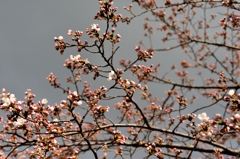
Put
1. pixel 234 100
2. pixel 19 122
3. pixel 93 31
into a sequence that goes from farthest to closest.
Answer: pixel 93 31
pixel 19 122
pixel 234 100

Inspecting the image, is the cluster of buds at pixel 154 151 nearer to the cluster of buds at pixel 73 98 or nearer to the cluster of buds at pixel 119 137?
the cluster of buds at pixel 119 137

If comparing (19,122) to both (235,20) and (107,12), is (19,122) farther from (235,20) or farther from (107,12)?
(235,20)

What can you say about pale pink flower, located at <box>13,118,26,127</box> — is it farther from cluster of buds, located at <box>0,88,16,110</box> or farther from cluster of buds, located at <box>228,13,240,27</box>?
cluster of buds, located at <box>228,13,240,27</box>

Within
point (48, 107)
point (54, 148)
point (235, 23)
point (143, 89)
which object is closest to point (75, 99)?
point (48, 107)

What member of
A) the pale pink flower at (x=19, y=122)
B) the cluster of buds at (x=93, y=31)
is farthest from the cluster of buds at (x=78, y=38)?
the pale pink flower at (x=19, y=122)

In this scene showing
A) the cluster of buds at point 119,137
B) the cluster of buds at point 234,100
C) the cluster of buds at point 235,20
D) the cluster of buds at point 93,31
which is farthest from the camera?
the cluster of buds at point 235,20

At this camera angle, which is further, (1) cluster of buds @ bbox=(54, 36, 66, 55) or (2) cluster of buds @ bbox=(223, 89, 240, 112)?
(1) cluster of buds @ bbox=(54, 36, 66, 55)

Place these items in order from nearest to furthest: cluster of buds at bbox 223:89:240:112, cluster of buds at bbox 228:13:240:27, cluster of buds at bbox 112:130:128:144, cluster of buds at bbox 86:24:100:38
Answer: cluster of buds at bbox 223:89:240:112, cluster of buds at bbox 86:24:100:38, cluster of buds at bbox 112:130:128:144, cluster of buds at bbox 228:13:240:27

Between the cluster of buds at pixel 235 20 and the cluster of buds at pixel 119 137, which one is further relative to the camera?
the cluster of buds at pixel 235 20

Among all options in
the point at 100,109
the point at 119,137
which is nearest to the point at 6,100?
the point at 100,109

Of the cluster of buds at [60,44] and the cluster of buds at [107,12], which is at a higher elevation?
the cluster of buds at [107,12]

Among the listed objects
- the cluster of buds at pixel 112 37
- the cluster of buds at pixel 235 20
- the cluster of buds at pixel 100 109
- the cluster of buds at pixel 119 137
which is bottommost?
the cluster of buds at pixel 119 137

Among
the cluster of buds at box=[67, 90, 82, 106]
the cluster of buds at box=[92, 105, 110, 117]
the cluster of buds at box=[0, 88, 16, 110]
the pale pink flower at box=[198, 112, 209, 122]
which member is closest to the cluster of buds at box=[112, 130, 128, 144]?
the cluster of buds at box=[92, 105, 110, 117]

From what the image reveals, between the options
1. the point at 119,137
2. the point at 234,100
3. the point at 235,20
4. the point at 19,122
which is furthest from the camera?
the point at 235,20
